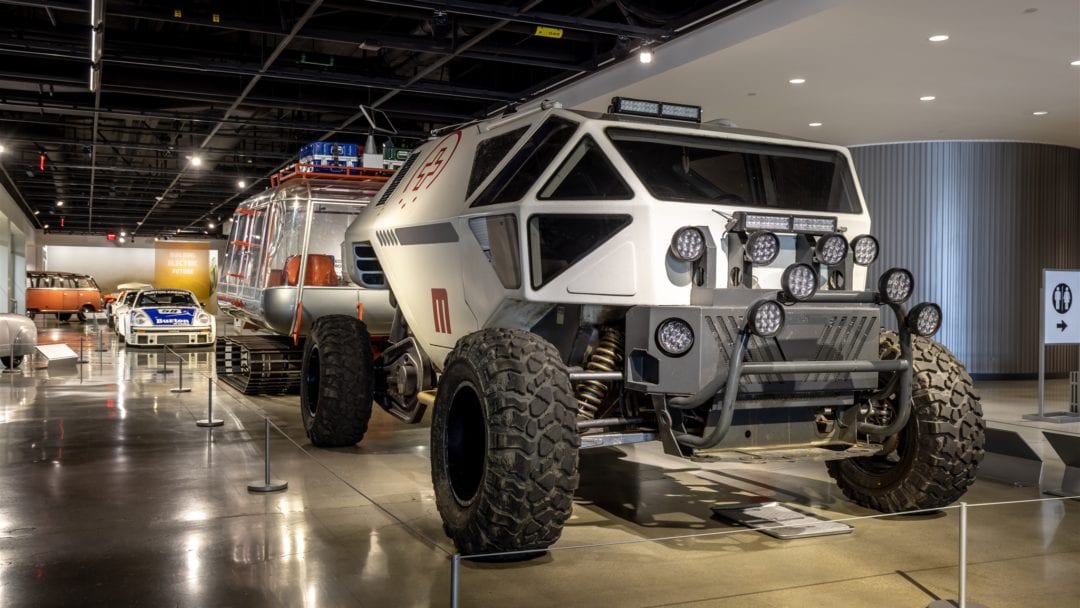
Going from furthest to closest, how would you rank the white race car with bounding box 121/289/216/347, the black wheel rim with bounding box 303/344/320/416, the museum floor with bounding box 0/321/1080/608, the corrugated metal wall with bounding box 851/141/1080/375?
the white race car with bounding box 121/289/216/347 < the corrugated metal wall with bounding box 851/141/1080/375 < the black wheel rim with bounding box 303/344/320/416 < the museum floor with bounding box 0/321/1080/608

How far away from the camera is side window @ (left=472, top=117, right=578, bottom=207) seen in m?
5.60

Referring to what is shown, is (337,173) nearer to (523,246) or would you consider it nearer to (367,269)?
(367,269)

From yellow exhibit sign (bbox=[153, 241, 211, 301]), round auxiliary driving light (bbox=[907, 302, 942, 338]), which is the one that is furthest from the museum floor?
yellow exhibit sign (bbox=[153, 241, 211, 301])

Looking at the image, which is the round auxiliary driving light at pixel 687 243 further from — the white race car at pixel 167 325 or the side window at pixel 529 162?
the white race car at pixel 167 325

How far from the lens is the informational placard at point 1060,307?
11.1 meters

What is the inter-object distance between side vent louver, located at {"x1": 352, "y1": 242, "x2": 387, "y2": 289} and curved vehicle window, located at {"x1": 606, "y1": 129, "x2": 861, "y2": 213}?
3.75 m

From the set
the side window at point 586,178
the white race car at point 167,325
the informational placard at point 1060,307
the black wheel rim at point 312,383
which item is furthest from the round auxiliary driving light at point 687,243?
the white race car at point 167,325

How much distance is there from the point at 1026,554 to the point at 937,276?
461 inches

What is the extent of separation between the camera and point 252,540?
5.49 m

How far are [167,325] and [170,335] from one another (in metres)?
0.26

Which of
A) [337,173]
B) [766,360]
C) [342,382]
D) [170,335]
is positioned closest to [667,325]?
[766,360]

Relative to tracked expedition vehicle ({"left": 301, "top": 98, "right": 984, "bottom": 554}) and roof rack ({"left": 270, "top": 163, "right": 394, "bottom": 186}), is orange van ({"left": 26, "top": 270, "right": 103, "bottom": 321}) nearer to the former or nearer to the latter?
roof rack ({"left": 270, "top": 163, "right": 394, "bottom": 186})

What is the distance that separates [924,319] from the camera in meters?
5.20

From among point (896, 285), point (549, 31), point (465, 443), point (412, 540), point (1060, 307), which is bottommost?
point (412, 540)
